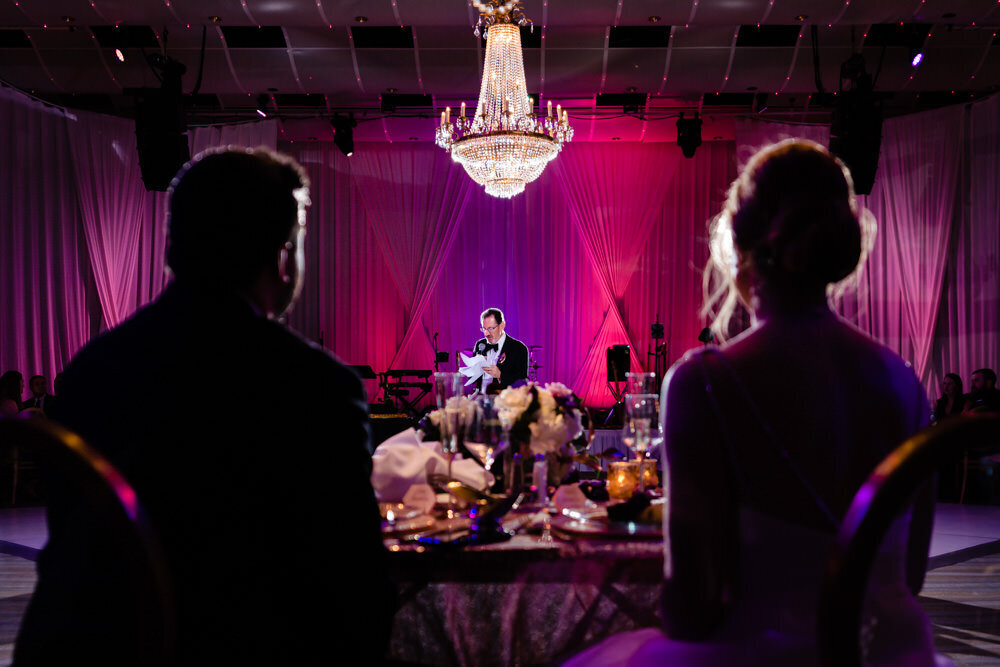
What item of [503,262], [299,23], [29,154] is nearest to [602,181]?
[503,262]

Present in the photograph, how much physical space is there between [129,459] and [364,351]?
9898mm

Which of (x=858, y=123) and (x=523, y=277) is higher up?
(x=858, y=123)

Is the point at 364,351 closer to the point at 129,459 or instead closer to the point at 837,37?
the point at 837,37

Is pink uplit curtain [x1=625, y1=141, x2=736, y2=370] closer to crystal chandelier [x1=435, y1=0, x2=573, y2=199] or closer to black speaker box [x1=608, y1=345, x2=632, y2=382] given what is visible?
black speaker box [x1=608, y1=345, x2=632, y2=382]

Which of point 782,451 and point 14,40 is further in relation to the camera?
point 14,40

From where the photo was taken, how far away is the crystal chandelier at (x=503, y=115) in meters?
5.37

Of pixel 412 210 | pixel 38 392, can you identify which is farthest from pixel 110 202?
pixel 412 210

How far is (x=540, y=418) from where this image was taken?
2172 millimetres

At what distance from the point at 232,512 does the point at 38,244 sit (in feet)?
29.3

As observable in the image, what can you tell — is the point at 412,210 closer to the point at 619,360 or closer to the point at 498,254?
the point at 498,254

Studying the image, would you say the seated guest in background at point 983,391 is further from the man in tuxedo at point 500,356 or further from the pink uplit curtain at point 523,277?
the pink uplit curtain at point 523,277

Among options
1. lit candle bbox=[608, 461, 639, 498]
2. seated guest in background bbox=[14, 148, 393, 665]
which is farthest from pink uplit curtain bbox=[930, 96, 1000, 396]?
seated guest in background bbox=[14, 148, 393, 665]

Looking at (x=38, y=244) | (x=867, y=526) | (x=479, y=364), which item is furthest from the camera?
(x=38, y=244)

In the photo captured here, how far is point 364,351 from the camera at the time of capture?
10.9 metres
